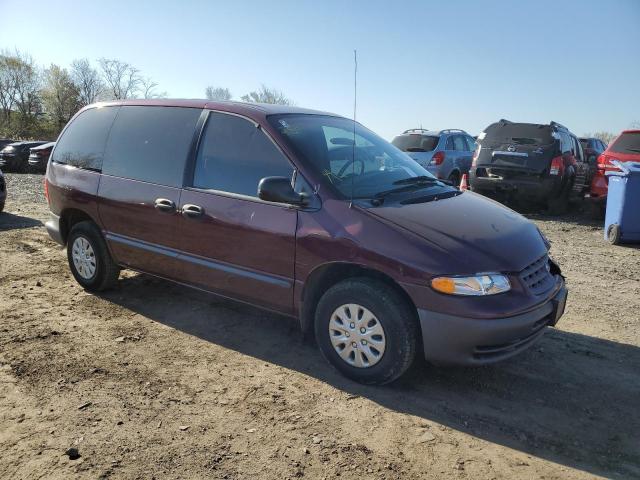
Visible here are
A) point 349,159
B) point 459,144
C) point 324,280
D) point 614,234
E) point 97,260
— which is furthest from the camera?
point 459,144

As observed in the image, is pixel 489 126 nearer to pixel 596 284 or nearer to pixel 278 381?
pixel 596 284

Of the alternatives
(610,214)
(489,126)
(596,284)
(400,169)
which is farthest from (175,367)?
(489,126)

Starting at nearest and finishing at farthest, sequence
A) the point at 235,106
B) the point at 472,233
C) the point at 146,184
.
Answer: the point at 472,233, the point at 235,106, the point at 146,184

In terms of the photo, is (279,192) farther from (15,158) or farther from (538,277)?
(15,158)

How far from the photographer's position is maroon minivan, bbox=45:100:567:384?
3064 mm

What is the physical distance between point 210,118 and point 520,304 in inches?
108

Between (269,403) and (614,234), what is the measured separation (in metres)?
6.79

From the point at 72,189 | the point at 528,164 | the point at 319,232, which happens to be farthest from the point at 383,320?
the point at 528,164

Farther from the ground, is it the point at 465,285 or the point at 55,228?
the point at 465,285

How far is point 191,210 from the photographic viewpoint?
397 centimetres

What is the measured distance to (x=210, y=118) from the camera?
4117mm

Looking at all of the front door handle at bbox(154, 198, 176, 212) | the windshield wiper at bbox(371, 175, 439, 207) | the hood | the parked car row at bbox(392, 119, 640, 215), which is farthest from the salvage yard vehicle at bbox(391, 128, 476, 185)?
the front door handle at bbox(154, 198, 176, 212)

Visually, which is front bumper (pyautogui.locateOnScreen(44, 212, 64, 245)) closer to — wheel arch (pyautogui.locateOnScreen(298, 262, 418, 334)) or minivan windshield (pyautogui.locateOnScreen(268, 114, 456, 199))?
minivan windshield (pyautogui.locateOnScreen(268, 114, 456, 199))

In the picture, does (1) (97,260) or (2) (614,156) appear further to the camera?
(2) (614,156)
